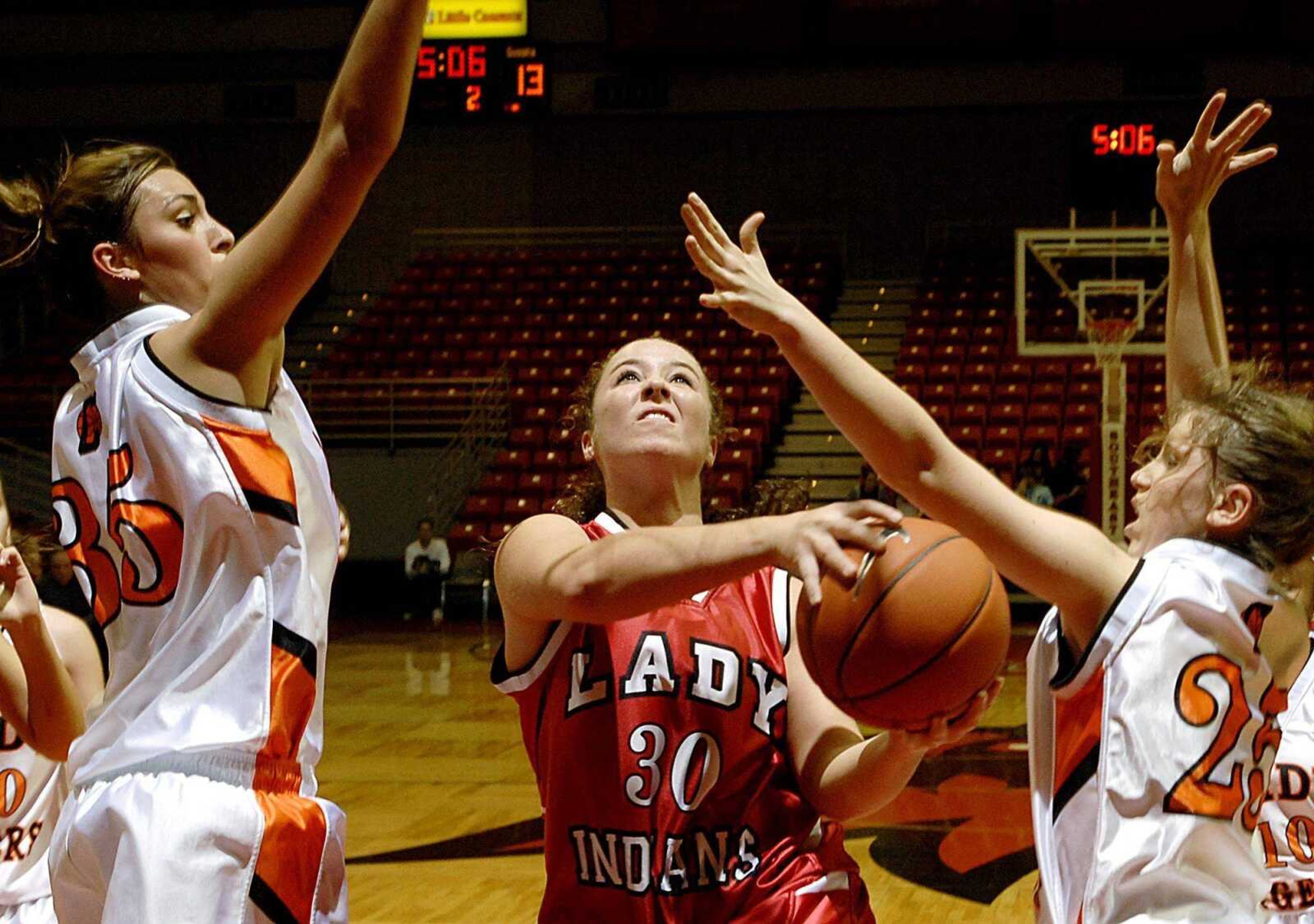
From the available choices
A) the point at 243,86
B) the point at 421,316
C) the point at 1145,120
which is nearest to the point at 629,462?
the point at 1145,120

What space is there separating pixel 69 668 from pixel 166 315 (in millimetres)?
1235

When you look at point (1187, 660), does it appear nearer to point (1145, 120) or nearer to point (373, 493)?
point (1145, 120)

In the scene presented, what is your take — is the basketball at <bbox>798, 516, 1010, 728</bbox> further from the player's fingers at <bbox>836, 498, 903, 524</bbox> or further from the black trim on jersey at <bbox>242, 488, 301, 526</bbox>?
the black trim on jersey at <bbox>242, 488, 301, 526</bbox>

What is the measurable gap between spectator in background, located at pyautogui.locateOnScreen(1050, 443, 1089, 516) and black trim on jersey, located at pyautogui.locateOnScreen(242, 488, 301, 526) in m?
9.79

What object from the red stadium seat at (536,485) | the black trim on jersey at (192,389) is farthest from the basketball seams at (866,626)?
the red stadium seat at (536,485)

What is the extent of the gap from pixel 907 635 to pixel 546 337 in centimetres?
1383

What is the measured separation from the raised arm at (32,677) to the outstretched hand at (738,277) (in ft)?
4.46

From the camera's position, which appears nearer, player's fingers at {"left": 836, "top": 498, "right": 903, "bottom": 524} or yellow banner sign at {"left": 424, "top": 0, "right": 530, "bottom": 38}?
player's fingers at {"left": 836, "top": 498, "right": 903, "bottom": 524}

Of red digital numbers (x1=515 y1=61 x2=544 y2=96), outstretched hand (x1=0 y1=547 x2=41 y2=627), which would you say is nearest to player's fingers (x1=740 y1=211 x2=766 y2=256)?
outstretched hand (x1=0 y1=547 x2=41 y2=627)

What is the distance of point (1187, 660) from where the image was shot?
1.97 meters

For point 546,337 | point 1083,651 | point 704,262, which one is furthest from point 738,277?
point 546,337

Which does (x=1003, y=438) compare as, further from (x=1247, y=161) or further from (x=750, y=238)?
(x=750, y=238)

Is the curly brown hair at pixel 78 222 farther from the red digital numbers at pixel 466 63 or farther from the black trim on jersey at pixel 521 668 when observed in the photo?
the red digital numbers at pixel 466 63

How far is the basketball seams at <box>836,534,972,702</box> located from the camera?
2027mm
